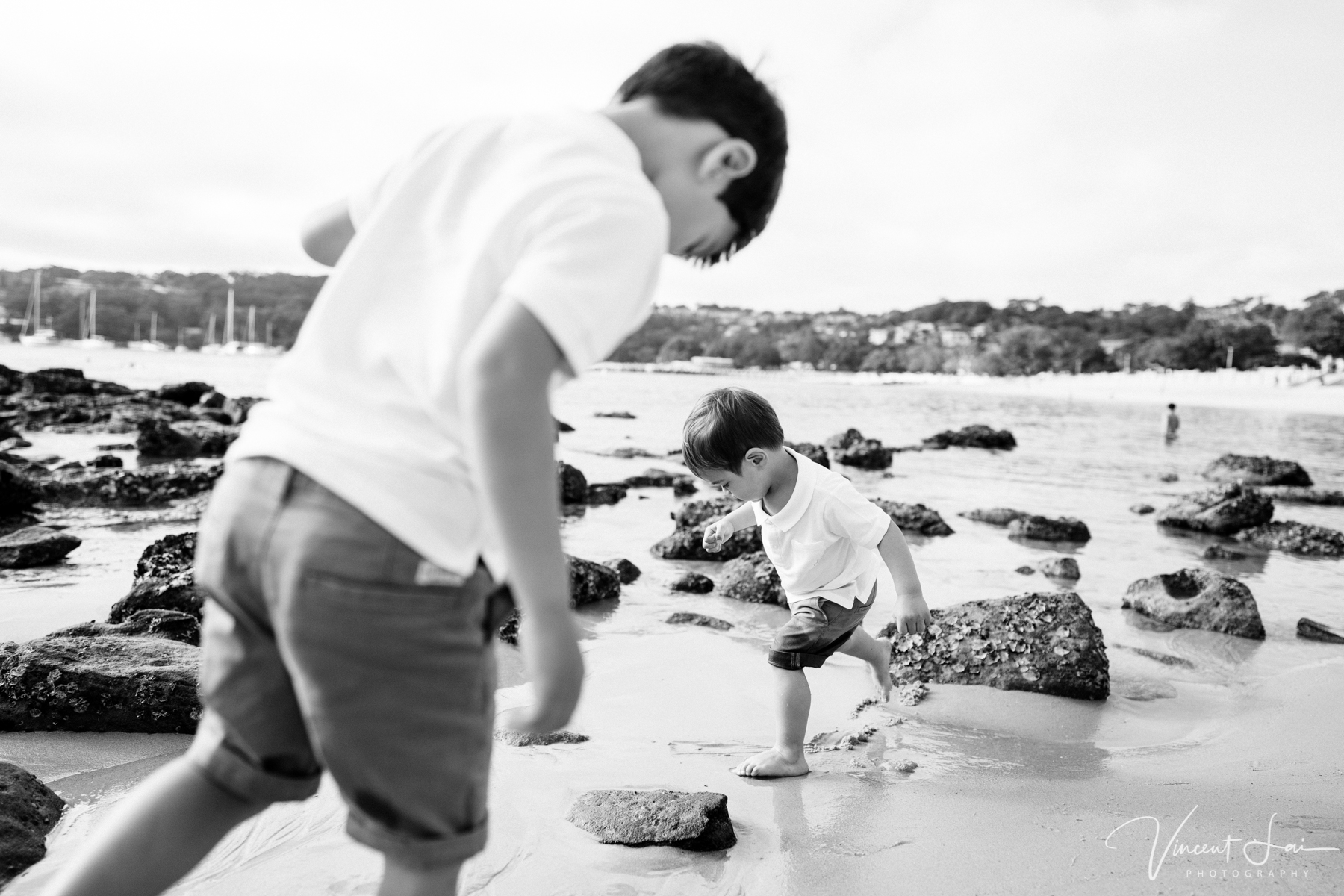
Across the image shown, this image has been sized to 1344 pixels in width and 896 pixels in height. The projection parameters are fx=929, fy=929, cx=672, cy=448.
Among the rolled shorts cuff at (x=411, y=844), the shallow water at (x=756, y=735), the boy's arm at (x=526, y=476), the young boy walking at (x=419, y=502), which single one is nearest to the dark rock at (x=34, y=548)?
the shallow water at (x=756, y=735)

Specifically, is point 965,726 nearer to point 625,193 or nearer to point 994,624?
point 994,624

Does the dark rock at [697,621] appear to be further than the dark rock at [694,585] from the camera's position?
No

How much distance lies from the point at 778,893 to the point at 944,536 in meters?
5.87

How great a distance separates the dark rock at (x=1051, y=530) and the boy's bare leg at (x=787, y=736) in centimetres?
527

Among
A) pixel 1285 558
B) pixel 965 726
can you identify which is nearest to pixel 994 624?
pixel 965 726

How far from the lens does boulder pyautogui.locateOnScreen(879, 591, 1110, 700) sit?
3.69 metres

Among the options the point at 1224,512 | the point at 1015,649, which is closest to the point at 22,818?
the point at 1015,649

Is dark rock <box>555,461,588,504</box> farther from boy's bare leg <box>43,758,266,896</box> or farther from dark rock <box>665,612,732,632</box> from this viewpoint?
boy's bare leg <box>43,758,266,896</box>

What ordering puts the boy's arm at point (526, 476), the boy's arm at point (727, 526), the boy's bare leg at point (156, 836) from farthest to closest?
1. the boy's arm at point (727, 526)
2. the boy's bare leg at point (156, 836)
3. the boy's arm at point (526, 476)

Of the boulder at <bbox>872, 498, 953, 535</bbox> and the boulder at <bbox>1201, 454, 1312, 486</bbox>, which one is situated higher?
the boulder at <bbox>1201, 454, 1312, 486</bbox>

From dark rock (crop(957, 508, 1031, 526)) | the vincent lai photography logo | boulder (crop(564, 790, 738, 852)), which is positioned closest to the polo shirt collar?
boulder (crop(564, 790, 738, 852))

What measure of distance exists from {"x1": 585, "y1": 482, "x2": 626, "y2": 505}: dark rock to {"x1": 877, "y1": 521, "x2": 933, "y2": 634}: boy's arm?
6.02 meters

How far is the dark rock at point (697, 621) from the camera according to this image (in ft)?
14.9

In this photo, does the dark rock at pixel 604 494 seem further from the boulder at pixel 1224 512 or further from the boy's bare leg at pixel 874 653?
the boy's bare leg at pixel 874 653
